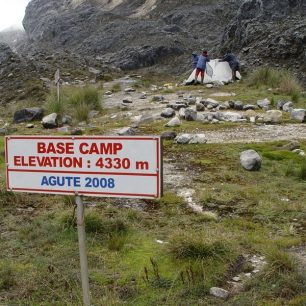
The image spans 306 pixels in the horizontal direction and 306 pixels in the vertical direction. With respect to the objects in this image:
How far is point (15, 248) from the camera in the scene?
4.70m

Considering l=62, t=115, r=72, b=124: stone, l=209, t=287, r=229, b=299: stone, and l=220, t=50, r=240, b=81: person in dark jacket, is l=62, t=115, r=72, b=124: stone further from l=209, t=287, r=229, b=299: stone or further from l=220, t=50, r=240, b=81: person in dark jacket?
l=220, t=50, r=240, b=81: person in dark jacket

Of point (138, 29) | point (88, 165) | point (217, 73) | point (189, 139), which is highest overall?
point (138, 29)

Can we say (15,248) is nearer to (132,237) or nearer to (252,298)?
(132,237)

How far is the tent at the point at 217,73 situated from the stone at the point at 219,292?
15966 millimetres

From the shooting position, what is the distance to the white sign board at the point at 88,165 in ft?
9.44

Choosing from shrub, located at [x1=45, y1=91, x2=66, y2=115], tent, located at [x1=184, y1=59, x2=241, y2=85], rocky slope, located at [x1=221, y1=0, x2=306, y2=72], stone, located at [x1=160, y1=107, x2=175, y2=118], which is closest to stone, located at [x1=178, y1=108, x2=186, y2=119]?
stone, located at [x1=160, y1=107, x2=175, y2=118]

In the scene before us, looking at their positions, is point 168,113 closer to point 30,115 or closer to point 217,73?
point 30,115

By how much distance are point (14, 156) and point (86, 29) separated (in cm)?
4375

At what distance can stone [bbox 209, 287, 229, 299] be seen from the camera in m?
3.77

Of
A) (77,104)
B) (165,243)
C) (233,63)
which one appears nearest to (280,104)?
(77,104)

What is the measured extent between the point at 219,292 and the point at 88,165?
1528 millimetres

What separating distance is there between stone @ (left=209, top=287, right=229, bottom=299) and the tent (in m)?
16.0

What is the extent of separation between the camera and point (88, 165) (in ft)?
9.73

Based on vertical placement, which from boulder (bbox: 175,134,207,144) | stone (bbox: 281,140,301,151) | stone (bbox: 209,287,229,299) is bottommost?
stone (bbox: 209,287,229,299)
